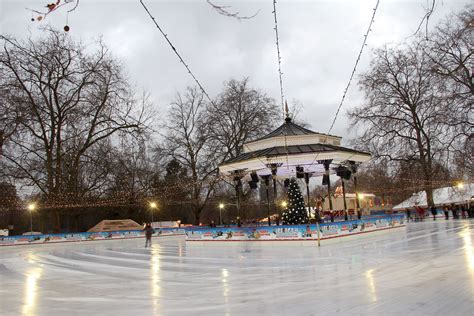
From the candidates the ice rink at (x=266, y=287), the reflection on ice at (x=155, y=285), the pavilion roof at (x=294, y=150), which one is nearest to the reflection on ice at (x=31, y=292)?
the ice rink at (x=266, y=287)

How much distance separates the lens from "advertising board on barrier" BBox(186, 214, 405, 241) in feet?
54.8

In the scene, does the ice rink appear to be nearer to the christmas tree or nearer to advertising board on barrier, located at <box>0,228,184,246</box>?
the christmas tree

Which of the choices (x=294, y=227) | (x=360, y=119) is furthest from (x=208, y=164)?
(x=294, y=227)

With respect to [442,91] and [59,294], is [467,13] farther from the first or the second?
[59,294]

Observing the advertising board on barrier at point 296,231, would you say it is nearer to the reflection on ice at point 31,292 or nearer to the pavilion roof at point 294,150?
the pavilion roof at point 294,150

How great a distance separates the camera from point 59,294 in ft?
25.6

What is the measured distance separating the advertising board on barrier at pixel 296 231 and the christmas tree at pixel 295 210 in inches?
56.4

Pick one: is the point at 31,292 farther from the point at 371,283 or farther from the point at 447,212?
the point at 447,212

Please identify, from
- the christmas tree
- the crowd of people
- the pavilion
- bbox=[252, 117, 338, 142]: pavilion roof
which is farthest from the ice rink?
the crowd of people

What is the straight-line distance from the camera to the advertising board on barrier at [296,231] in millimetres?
16703

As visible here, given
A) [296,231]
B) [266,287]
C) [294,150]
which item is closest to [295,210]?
[296,231]

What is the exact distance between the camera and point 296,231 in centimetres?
1681

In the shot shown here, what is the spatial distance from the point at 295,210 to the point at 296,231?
7.29ft

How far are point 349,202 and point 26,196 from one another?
34208 millimetres
